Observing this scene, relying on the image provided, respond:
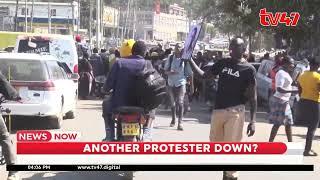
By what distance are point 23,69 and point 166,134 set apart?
9.85 ft

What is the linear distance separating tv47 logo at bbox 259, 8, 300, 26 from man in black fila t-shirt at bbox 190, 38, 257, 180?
1812 centimetres

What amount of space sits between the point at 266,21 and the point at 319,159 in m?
16.8

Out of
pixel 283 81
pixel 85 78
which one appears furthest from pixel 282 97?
pixel 85 78

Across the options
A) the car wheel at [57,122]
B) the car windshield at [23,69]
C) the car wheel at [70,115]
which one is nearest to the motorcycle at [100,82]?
the car windshield at [23,69]

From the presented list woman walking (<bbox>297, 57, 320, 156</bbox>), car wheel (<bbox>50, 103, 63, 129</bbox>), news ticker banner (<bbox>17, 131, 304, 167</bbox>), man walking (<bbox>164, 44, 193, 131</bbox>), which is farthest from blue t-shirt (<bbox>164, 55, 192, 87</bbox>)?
news ticker banner (<bbox>17, 131, 304, 167</bbox>)

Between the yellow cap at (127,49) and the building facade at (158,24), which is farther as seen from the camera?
the building facade at (158,24)

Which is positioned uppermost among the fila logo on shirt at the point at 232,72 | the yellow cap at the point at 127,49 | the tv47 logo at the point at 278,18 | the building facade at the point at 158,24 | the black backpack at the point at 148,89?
the tv47 logo at the point at 278,18

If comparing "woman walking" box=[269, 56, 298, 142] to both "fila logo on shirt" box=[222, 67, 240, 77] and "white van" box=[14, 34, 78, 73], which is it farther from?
"white van" box=[14, 34, 78, 73]

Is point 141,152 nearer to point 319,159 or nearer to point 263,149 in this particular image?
point 263,149

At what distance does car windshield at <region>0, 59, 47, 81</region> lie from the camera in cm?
1180

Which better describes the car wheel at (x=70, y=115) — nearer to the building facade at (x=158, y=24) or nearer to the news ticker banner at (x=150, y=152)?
the news ticker banner at (x=150, y=152)

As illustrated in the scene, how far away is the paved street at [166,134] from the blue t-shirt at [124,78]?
110cm

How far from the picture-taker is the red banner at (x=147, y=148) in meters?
6.26

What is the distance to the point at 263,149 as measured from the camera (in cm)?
642
